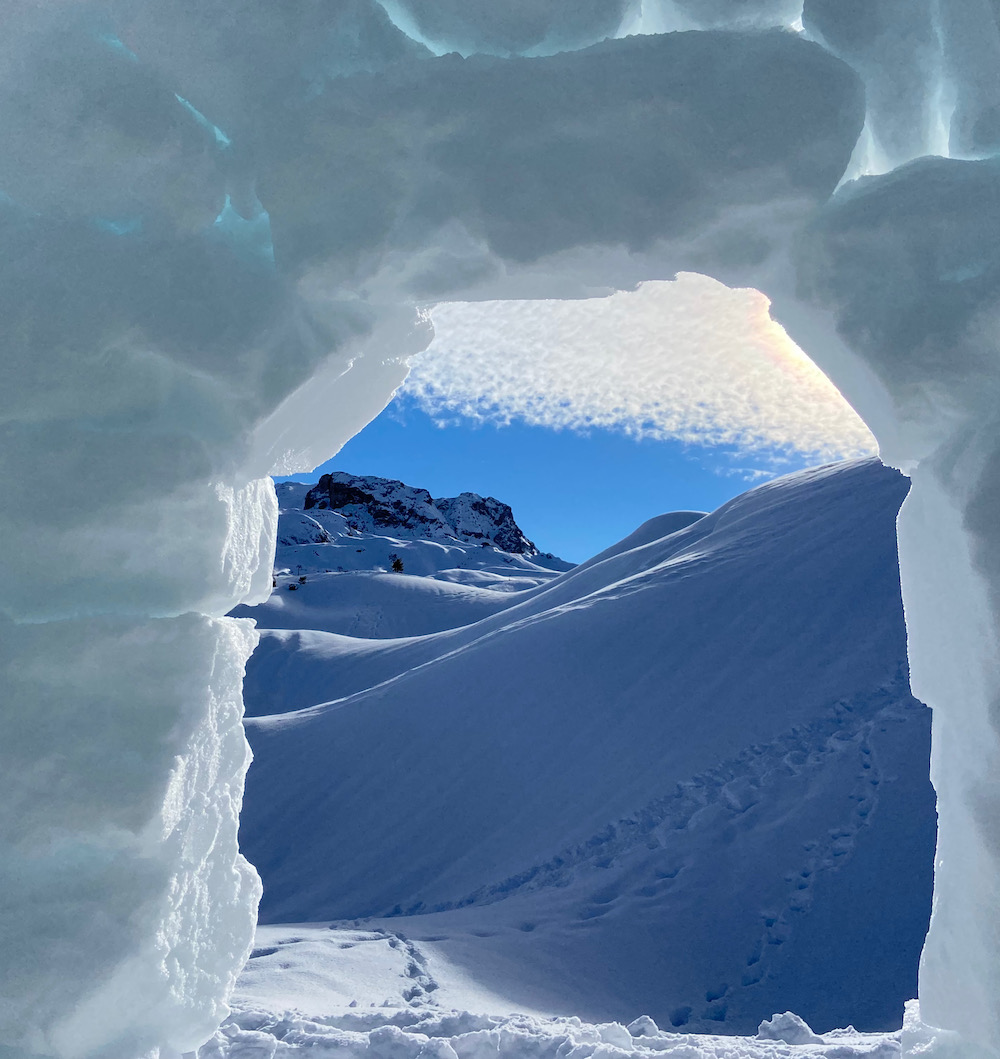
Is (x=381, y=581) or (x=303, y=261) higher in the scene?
(x=381, y=581)

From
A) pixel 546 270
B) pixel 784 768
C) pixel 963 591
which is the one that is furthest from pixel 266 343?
pixel 784 768

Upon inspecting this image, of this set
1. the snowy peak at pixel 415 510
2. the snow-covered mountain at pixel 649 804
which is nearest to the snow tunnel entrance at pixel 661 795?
the snow-covered mountain at pixel 649 804

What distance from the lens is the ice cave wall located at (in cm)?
217

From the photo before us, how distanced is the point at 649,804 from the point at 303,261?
18.8 ft

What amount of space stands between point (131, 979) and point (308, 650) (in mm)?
15375

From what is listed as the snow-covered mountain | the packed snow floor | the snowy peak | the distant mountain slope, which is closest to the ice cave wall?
the packed snow floor

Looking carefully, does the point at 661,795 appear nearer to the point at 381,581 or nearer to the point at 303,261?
the point at 303,261

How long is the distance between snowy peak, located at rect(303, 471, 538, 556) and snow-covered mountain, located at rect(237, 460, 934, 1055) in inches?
2510

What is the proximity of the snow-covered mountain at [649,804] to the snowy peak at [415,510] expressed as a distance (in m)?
63.7

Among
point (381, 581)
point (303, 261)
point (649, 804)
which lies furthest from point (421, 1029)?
point (381, 581)

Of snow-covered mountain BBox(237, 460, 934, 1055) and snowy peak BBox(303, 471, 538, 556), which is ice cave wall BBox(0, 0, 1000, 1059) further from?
snowy peak BBox(303, 471, 538, 556)

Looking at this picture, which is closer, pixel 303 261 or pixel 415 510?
pixel 303 261

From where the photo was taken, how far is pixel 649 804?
6.65m

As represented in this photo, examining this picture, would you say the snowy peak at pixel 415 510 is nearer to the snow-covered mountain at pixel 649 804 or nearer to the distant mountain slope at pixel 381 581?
the distant mountain slope at pixel 381 581
